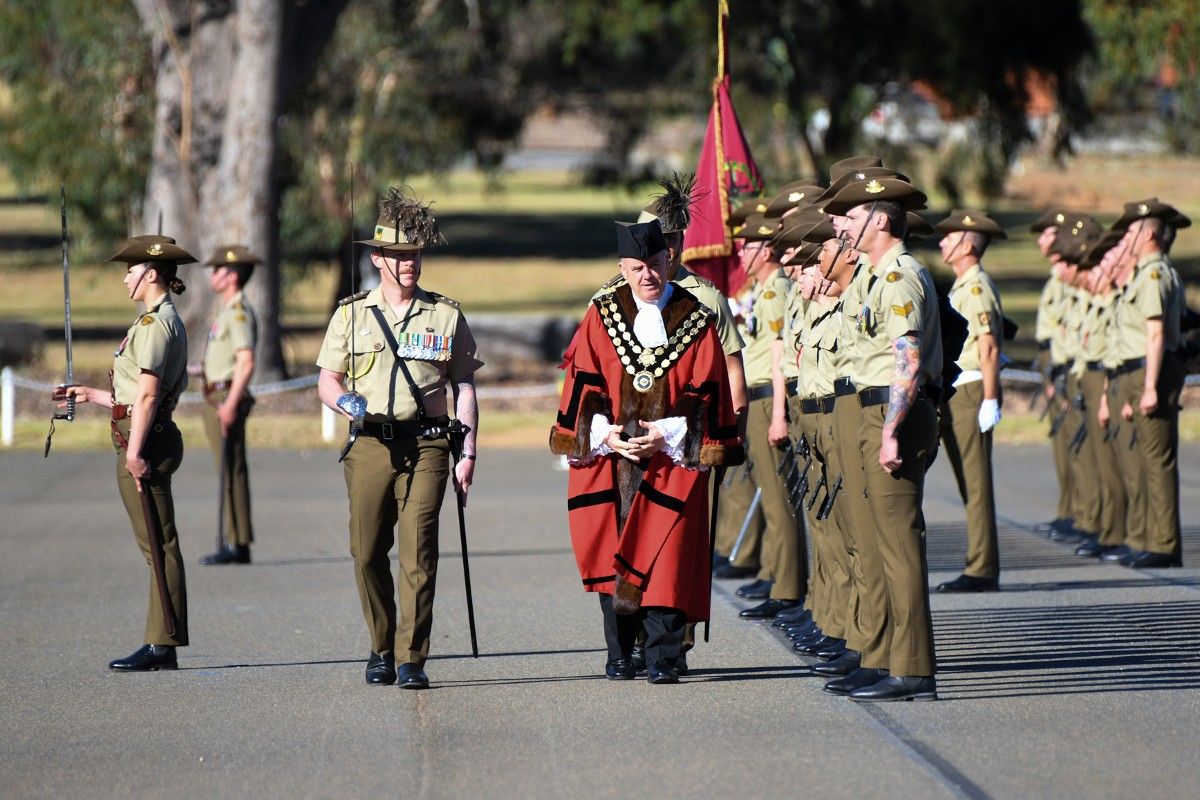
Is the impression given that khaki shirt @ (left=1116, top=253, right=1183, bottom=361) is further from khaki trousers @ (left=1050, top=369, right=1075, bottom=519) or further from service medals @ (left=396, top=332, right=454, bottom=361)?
service medals @ (left=396, top=332, right=454, bottom=361)

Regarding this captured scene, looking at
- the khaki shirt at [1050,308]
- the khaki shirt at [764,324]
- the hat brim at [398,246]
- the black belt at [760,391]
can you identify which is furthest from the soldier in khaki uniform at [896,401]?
the khaki shirt at [1050,308]

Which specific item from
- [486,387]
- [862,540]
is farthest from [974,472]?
[486,387]

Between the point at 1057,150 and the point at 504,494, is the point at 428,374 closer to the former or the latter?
the point at 504,494

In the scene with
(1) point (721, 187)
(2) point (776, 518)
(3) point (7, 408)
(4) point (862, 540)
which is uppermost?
(1) point (721, 187)

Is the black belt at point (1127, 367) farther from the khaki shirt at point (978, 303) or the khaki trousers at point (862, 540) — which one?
the khaki trousers at point (862, 540)

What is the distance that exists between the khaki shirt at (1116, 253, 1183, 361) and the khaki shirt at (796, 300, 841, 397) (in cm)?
339

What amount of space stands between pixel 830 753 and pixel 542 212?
5495 cm

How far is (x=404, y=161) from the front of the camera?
3067 centimetres

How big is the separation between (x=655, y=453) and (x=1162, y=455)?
503 centimetres

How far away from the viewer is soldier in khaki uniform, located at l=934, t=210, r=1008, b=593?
36.3 ft

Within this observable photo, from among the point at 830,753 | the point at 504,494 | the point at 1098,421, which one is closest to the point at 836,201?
the point at 830,753

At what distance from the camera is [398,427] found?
8.34 metres

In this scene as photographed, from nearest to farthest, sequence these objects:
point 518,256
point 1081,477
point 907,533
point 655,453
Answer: point 907,533
point 655,453
point 1081,477
point 518,256

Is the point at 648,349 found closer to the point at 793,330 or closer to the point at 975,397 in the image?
the point at 793,330
